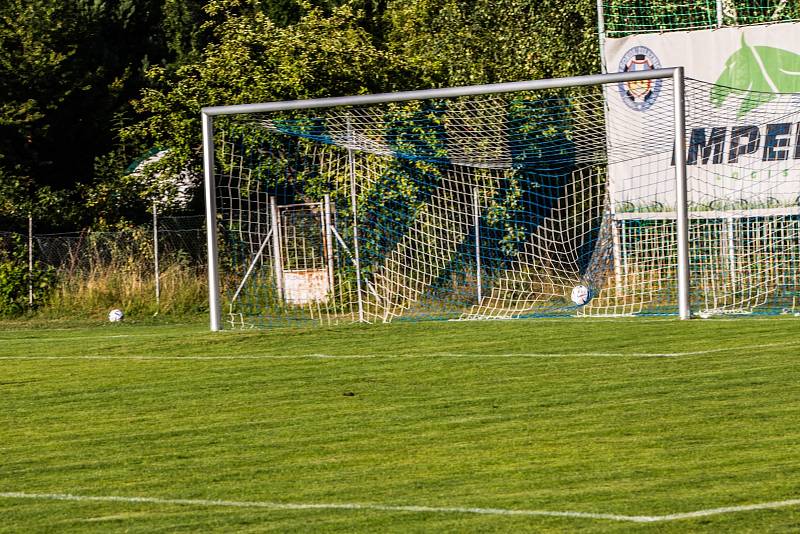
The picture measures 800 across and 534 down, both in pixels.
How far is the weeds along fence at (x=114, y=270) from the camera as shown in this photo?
21.5m

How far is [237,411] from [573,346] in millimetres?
4279

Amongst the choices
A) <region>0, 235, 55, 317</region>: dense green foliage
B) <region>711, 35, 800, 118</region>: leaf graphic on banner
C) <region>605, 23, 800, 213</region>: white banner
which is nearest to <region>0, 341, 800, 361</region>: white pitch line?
<region>605, 23, 800, 213</region>: white banner

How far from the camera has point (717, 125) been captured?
63.1 feet

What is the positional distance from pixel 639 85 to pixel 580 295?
152 inches

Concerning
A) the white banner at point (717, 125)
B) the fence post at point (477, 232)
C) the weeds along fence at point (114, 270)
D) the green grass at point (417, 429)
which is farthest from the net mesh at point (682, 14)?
the green grass at point (417, 429)

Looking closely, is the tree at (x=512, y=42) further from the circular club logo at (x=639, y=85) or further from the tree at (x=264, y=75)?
the circular club logo at (x=639, y=85)

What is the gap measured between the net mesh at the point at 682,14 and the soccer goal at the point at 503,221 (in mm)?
2767

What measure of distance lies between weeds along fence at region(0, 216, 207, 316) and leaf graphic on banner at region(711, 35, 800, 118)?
8.58 m

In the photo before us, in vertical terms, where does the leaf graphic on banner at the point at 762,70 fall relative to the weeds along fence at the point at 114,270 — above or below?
above

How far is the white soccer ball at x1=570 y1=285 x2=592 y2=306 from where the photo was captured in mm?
17062

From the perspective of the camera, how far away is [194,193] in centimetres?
2627

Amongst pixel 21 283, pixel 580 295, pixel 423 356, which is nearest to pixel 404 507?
pixel 423 356

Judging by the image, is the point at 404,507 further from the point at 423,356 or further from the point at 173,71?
the point at 173,71

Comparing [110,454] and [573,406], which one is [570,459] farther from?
[110,454]
